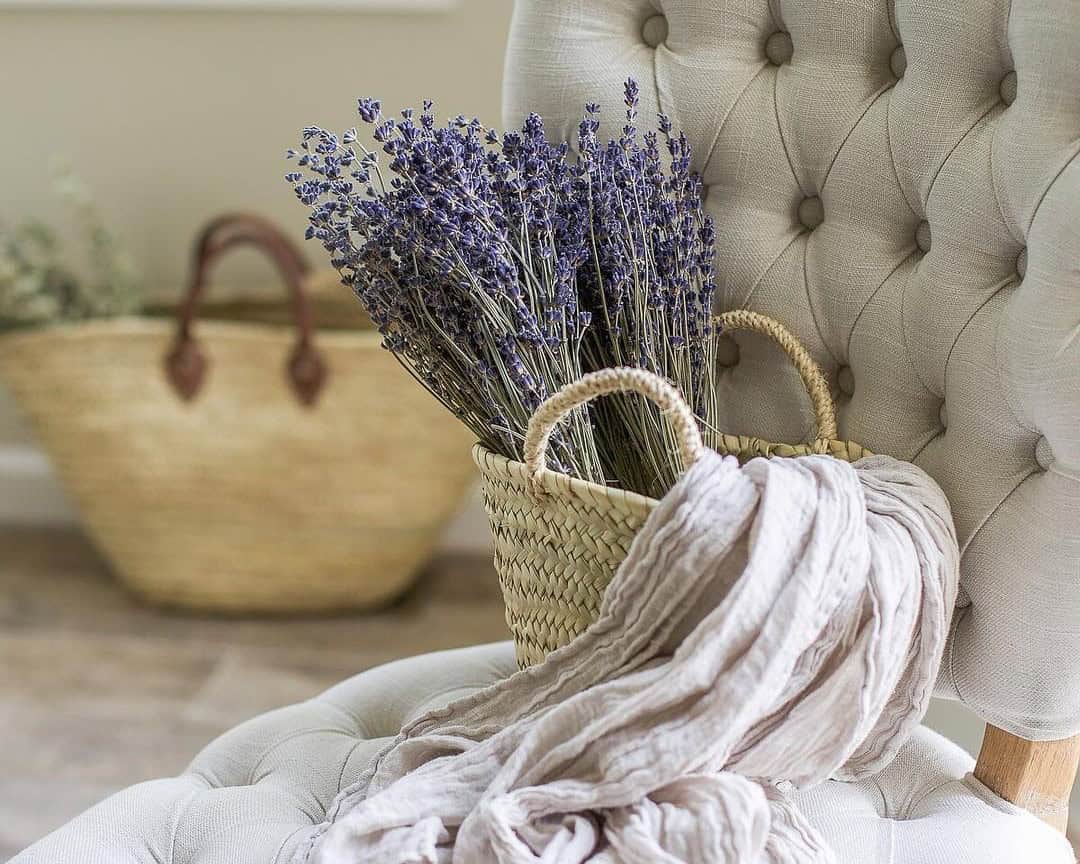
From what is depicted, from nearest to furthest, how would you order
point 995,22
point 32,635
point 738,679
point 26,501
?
point 738,679 → point 995,22 → point 32,635 → point 26,501

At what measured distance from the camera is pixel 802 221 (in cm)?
84

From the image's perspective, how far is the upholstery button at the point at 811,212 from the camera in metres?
0.83

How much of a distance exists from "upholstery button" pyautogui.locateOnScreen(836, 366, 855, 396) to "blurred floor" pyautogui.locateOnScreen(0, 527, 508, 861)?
3.46 ft

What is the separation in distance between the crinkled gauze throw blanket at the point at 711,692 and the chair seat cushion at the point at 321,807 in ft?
0.25

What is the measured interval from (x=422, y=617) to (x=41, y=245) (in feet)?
2.92

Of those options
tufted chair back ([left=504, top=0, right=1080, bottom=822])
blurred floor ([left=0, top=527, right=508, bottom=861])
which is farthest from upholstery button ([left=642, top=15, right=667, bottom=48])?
blurred floor ([left=0, top=527, right=508, bottom=861])

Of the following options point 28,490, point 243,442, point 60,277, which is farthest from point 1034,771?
point 28,490

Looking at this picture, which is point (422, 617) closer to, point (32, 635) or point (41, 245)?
point (32, 635)

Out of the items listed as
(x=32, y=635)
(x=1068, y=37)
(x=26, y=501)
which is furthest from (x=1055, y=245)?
(x=26, y=501)

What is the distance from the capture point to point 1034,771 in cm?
76

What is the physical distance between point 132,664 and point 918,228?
1397 mm

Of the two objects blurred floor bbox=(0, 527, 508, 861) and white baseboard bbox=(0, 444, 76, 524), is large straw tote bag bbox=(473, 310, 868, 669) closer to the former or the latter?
blurred floor bbox=(0, 527, 508, 861)

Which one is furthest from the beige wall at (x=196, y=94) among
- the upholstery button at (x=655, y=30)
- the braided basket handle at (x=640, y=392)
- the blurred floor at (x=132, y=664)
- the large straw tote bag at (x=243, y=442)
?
the braided basket handle at (x=640, y=392)

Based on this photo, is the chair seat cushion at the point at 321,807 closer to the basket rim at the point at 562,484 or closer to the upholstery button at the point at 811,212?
the basket rim at the point at 562,484
